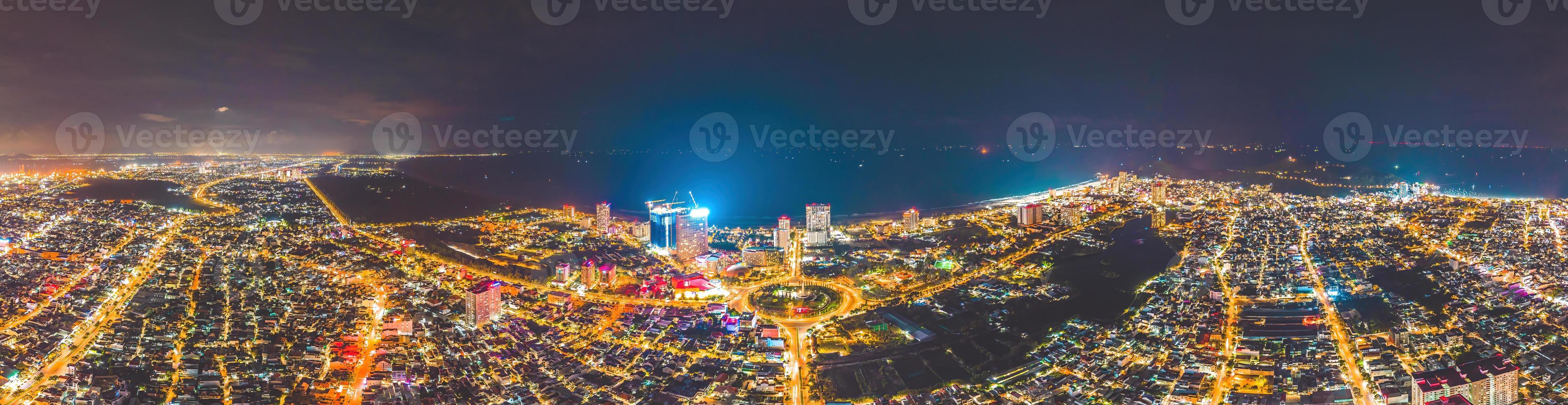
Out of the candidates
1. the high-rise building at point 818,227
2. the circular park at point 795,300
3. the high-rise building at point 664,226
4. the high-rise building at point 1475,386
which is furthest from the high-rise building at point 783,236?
the high-rise building at point 1475,386

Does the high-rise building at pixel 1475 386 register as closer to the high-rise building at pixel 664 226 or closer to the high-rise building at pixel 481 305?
the high-rise building at pixel 481 305

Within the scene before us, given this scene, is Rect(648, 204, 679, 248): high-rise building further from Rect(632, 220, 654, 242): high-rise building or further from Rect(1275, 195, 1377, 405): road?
Rect(1275, 195, 1377, 405): road

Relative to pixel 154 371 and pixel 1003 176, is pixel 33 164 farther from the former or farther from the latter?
pixel 1003 176

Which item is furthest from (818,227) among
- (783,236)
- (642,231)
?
(642,231)

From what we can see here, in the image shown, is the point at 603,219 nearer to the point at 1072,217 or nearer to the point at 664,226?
the point at 664,226

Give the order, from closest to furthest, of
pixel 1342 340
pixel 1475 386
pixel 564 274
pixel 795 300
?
pixel 1475 386, pixel 1342 340, pixel 795 300, pixel 564 274

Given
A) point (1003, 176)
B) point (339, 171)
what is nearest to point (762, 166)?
point (1003, 176)

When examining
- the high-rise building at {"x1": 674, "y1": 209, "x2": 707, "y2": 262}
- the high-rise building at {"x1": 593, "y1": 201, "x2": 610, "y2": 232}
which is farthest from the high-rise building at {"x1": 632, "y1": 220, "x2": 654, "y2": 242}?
the high-rise building at {"x1": 674, "y1": 209, "x2": 707, "y2": 262}
